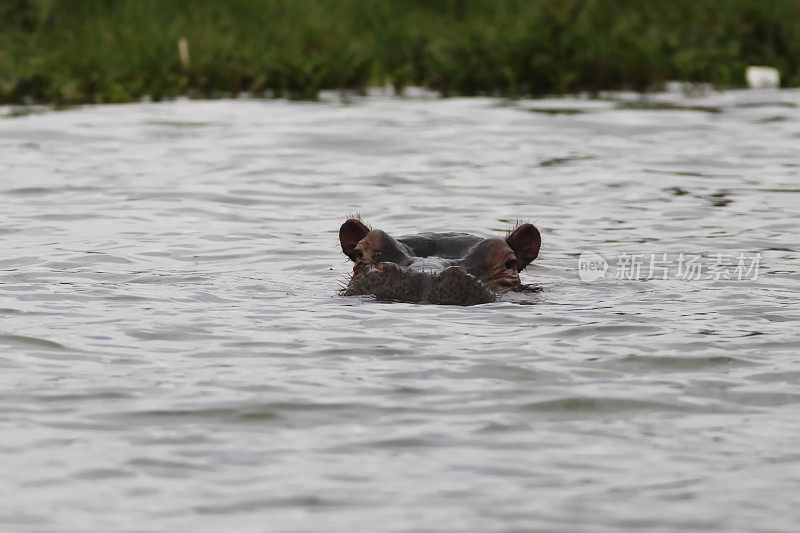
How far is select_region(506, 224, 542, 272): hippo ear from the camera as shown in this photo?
856 cm

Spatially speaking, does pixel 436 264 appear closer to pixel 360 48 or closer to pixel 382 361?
pixel 382 361

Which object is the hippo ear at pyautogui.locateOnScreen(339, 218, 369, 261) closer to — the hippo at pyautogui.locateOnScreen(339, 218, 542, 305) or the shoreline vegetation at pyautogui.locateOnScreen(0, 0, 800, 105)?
the hippo at pyautogui.locateOnScreen(339, 218, 542, 305)

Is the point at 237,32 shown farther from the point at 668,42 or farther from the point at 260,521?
the point at 260,521

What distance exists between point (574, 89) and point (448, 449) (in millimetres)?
17821

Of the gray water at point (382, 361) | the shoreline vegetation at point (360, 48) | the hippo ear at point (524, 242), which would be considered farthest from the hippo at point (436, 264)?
the shoreline vegetation at point (360, 48)

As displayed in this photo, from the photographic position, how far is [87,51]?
858 inches

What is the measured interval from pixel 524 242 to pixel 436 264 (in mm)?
963

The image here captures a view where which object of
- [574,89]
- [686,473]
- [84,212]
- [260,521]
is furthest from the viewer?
[574,89]

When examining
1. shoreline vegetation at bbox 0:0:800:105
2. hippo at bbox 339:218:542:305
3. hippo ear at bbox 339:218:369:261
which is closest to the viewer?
hippo at bbox 339:218:542:305

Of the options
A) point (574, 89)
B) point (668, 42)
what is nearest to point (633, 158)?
point (574, 89)

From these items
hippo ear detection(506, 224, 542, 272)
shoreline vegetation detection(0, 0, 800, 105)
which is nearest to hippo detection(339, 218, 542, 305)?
hippo ear detection(506, 224, 542, 272)

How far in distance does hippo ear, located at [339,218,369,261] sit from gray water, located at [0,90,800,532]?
34cm

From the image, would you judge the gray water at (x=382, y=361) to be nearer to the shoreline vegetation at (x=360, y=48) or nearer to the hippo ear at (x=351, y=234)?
the hippo ear at (x=351, y=234)

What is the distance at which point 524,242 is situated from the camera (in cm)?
862
